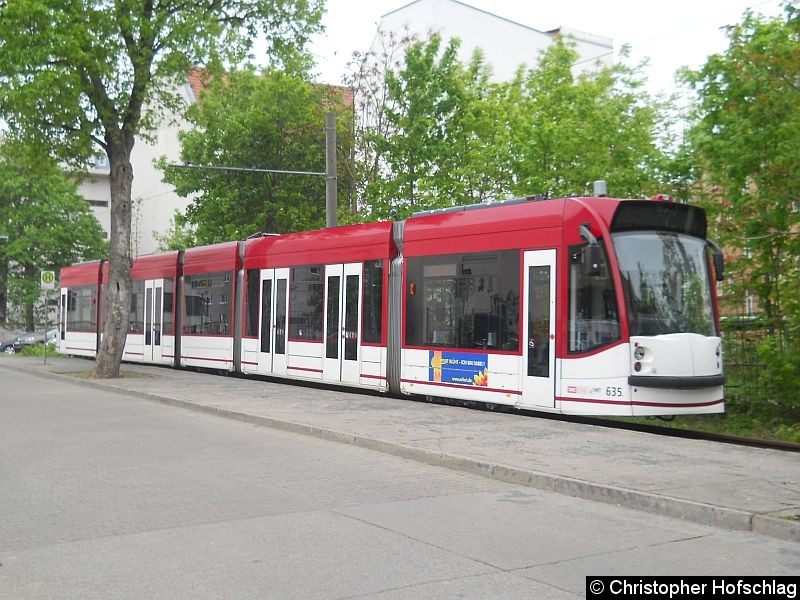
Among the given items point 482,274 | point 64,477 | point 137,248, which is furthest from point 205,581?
point 137,248

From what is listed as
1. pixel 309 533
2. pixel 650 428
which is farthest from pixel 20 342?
pixel 309 533

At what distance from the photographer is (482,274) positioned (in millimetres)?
15305

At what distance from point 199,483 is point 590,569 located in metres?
4.44

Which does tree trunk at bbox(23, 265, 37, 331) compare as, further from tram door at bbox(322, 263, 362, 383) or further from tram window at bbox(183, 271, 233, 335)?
tram door at bbox(322, 263, 362, 383)

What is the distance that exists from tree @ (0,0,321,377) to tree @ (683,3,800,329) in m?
12.9

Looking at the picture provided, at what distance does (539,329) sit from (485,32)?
147 ft

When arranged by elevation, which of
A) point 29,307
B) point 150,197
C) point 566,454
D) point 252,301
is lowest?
point 566,454

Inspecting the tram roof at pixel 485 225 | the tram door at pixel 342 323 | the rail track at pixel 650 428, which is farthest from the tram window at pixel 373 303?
the rail track at pixel 650 428

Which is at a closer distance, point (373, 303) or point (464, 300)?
point (464, 300)

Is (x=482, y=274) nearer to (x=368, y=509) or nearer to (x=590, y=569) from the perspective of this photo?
(x=368, y=509)

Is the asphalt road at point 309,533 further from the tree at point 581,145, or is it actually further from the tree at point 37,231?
the tree at point 37,231

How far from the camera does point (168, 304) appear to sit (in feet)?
90.1

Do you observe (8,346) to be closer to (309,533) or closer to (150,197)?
(150,197)

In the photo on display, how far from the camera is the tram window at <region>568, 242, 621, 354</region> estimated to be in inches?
511
